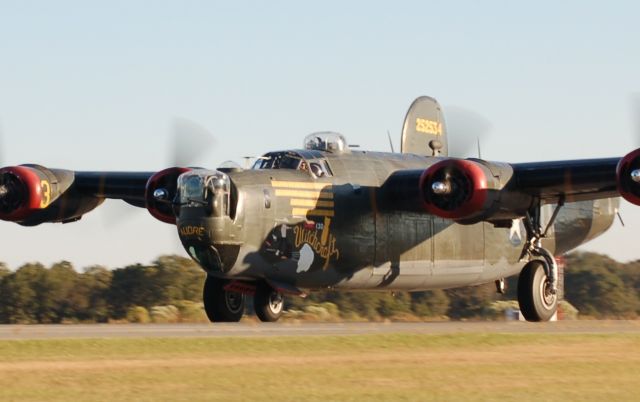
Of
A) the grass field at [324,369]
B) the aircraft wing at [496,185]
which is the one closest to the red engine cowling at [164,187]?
the aircraft wing at [496,185]

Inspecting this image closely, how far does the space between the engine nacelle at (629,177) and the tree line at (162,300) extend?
1487 centimetres

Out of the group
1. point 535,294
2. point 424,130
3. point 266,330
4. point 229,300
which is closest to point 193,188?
point 266,330

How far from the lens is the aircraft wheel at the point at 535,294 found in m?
33.6

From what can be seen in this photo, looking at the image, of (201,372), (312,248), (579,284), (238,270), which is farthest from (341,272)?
(579,284)

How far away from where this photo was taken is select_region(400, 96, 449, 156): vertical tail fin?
3753 cm

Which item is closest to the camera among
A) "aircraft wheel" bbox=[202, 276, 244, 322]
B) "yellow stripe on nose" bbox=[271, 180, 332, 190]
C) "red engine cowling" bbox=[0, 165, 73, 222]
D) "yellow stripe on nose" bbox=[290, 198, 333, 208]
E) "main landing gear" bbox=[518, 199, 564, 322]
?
"yellow stripe on nose" bbox=[271, 180, 332, 190]

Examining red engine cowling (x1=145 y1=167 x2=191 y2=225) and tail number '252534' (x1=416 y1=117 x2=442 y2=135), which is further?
tail number '252534' (x1=416 y1=117 x2=442 y2=135)

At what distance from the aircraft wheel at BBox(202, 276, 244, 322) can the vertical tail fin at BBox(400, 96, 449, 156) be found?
7.32 metres

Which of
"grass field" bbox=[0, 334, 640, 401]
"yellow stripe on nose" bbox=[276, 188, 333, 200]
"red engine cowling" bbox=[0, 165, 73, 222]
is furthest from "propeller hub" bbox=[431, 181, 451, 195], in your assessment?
"red engine cowling" bbox=[0, 165, 73, 222]

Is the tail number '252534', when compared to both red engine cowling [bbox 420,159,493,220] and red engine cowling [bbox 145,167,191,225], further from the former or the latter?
red engine cowling [bbox 145,167,191,225]

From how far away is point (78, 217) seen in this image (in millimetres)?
35562

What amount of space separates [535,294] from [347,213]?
5.70 m

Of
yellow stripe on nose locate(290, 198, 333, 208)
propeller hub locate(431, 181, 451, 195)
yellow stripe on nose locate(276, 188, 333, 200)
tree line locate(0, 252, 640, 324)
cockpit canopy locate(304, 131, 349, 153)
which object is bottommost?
tree line locate(0, 252, 640, 324)

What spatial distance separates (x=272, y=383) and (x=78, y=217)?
59.6ft
